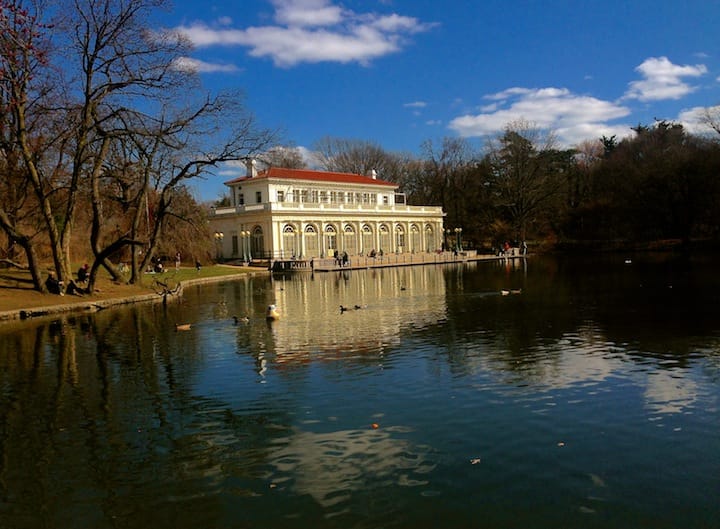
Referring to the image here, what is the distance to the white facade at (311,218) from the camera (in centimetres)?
5962

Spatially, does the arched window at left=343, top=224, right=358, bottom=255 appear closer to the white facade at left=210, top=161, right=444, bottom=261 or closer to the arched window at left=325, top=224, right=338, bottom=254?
the white facade at left=210, top=161, right=444, bottom=261

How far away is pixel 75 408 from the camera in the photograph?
9.83 meters

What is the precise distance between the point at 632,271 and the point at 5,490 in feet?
124

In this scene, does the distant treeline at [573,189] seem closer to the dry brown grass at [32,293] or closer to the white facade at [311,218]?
the white facade at [311,218]

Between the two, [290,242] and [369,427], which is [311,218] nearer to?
[290,242]

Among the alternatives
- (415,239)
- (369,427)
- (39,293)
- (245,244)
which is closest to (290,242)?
(245,244)

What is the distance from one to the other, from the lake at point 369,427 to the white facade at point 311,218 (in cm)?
4254

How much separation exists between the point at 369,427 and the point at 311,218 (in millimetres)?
54287

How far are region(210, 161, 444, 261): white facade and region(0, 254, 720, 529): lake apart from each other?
140ft

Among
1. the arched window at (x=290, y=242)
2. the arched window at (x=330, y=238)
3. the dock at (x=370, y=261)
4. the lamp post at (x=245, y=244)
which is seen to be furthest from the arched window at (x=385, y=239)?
the lamp post at (x=245, y=244)

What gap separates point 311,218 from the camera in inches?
2438

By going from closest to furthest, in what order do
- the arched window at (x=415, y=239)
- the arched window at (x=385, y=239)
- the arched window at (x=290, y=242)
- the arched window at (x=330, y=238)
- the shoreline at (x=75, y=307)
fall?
the shoreline at (x=75, y=307), the arched window at (x=290, y=242), the arched window at (x=330, y=238), the arched window at (x=385, y=239), the arched window at (x=415, y=239)

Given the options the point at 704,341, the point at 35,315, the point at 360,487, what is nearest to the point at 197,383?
the point at 360,487

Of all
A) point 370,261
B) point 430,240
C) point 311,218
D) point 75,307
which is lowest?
point 75,307
